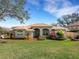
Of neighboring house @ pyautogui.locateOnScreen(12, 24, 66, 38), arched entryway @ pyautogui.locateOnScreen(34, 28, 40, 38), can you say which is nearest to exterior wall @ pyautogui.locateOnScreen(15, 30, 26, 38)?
neighboring house @ pyautogui.locateOnScreen(12, 24, 66, 38)

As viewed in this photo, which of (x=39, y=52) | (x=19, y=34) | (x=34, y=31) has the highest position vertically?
(x=34, y=31)

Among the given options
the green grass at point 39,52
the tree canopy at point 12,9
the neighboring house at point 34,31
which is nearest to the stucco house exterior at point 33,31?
the neighboring house at point 34,31

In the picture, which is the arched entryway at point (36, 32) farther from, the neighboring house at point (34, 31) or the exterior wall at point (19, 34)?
the exterior wall at point (19, 34)

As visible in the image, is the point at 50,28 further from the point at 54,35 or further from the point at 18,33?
the point at 18,33

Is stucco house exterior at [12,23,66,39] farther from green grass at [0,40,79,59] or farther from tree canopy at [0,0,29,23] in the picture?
green grass at [0,40,79,59]

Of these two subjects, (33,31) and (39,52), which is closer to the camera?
(39,52)

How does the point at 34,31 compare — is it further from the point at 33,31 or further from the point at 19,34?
the point at 19,34

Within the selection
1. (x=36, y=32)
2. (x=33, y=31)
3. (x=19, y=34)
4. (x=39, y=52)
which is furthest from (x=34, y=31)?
(x=39, y=52)

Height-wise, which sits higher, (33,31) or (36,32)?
(33,31)

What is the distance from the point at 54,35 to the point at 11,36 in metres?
11.8

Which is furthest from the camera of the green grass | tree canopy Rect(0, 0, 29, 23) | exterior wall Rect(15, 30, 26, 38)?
exterior wall Rect(15, 30, 26, 38)

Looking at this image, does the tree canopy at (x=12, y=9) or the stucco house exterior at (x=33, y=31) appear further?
the stucco house exterior at (x=33, y=31)

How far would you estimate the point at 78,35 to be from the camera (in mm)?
45344

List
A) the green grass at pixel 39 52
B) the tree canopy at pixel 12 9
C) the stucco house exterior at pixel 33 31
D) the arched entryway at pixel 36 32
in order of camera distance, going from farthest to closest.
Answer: the arched entryway at pixel 36 32
the stucco house exterior at pixel 33 31
the tree canopy at pixel 12 9
the green grass at pixel 39 52
